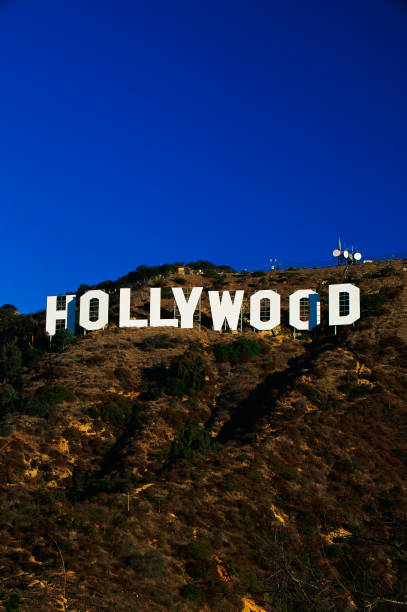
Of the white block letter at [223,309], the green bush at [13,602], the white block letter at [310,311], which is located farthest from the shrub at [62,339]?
the green bush at [13,602]

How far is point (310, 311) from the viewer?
72.8 meters

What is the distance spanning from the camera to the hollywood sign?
71438mm

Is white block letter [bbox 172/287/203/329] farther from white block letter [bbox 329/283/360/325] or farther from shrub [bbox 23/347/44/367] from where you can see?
shrub [bbox 23/347/44/367]

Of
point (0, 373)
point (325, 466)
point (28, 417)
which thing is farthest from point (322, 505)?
point (0, 373)

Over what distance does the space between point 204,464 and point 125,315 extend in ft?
98.8

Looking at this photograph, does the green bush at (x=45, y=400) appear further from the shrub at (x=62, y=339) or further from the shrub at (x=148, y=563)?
the shrub at (x=148, y=563)

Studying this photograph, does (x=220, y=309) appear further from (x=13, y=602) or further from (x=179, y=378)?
(x=13, y=602)

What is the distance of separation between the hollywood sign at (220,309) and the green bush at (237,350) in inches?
105

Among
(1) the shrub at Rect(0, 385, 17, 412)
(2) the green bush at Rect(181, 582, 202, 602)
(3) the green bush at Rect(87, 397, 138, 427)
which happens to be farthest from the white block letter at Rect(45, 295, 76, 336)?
(2) the green bush at Rect(181, 582, 202, 602)

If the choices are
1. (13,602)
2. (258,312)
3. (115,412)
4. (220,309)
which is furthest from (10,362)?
(13,602)

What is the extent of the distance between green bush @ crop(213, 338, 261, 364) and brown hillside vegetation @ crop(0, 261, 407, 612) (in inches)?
6.3

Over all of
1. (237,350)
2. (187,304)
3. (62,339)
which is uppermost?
(187,304)

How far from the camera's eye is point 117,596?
2886 centimetres

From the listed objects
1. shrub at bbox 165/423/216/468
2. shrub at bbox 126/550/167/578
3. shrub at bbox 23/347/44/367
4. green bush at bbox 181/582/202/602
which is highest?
shrub at bbox 23/347/44/367
